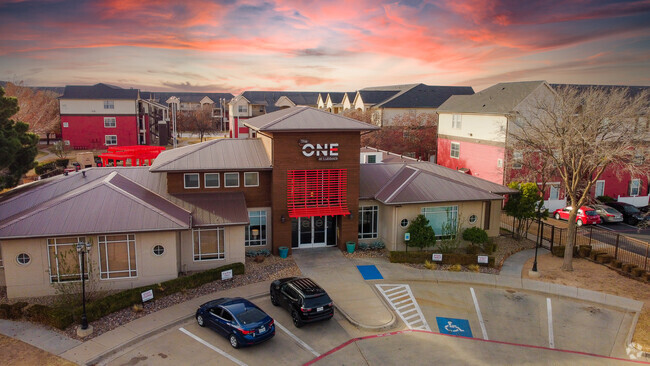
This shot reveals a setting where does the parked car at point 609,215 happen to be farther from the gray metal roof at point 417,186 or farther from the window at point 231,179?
the window at point 231,179

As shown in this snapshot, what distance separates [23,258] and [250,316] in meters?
12.1

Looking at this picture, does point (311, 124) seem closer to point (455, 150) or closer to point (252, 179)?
point (252, 179)

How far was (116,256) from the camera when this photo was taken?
21969mm

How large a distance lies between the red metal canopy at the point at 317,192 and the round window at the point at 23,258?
13.5 metres

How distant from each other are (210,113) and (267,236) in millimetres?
87843

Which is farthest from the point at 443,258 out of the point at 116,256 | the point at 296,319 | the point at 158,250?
the point at 116,256

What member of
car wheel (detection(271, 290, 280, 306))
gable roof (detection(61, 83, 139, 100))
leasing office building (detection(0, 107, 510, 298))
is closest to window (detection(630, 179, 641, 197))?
leasing office building (detection(0, 107, 510, 298))

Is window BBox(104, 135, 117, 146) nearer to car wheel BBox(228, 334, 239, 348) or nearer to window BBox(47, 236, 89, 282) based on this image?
window BBox(47, 236, 89, 282)

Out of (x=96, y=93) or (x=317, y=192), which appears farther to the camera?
(x=96, y=93)

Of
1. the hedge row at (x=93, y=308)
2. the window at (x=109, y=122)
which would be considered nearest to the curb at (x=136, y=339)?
the hedge row at (x=93, y=308)

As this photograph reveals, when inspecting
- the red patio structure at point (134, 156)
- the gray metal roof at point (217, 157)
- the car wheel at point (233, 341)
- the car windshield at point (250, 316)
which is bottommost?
the car wheel at point (233, 341)

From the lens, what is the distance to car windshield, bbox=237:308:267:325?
1706 centimetres

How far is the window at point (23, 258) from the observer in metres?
20.8

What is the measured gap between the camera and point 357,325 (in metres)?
19.1
